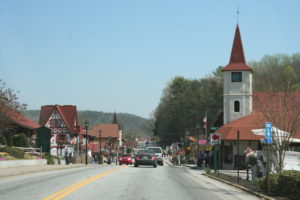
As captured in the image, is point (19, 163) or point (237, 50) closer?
point (19, 163)

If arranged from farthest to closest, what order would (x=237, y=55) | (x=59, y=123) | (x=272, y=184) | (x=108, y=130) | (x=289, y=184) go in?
(x=108, y=130)
(x=59, y=123)
(x=237, y=55)
(x=272, y=184)
(x=289, y=184)

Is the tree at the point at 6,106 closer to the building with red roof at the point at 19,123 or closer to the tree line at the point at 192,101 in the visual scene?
the building with red roof at the point at 19,123

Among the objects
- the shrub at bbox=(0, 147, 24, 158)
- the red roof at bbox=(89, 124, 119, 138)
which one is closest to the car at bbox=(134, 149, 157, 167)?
the shrub at bbox=(0, 147, 24, 158)

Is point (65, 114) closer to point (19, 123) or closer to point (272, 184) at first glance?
point (19, 123)

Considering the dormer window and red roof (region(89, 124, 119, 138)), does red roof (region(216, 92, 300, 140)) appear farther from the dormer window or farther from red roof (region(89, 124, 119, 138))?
red roof (region(89, 124, 119, 138))

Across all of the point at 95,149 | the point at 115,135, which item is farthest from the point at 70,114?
the point at 115,135

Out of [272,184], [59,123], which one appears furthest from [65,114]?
[272,184]

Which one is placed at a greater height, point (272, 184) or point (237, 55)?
point (237, 55)

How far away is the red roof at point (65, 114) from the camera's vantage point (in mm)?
83688

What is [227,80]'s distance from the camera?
58.3 meters

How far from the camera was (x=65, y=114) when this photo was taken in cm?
8556

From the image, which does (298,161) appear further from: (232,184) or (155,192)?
(155,192)

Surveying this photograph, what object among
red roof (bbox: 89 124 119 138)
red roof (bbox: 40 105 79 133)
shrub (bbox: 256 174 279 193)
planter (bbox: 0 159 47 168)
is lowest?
planter (bbox: 0 159 47 168)

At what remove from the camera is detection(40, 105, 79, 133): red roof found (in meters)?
83.7
